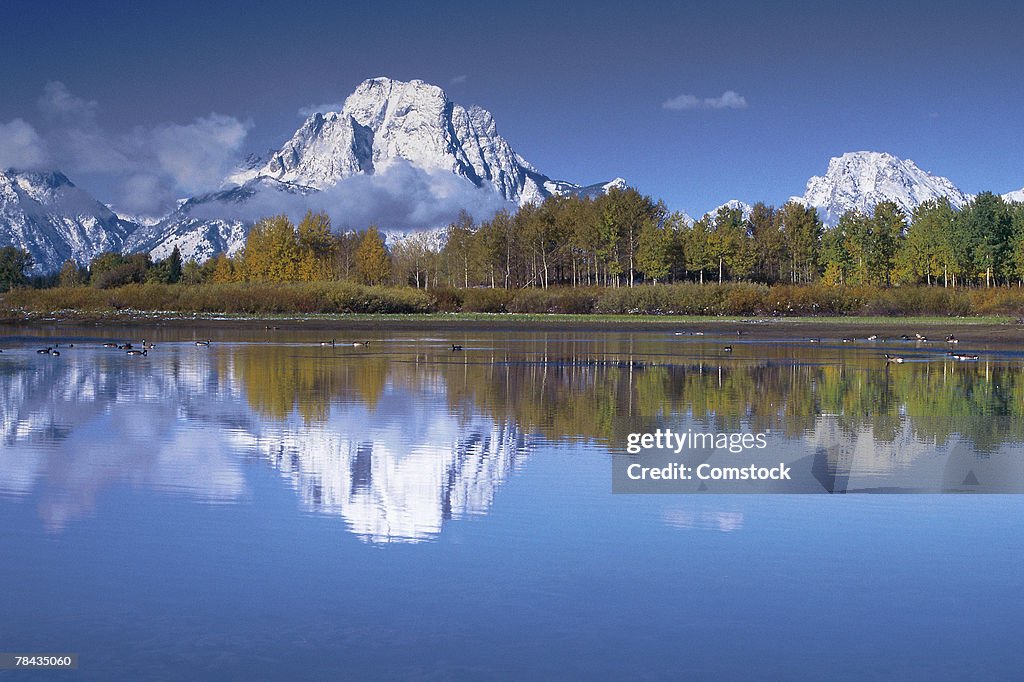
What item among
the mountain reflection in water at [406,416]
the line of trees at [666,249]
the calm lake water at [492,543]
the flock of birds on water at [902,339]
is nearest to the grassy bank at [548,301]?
Result: the line of trees at [666,249]

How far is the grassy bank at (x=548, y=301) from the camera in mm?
75062

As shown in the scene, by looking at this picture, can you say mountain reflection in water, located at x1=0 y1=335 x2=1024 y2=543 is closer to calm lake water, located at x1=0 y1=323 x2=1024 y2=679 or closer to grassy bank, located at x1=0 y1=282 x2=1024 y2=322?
calm lake water, located at x1=0 y1=323 x2=1024 y2=679

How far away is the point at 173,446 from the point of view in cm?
1508

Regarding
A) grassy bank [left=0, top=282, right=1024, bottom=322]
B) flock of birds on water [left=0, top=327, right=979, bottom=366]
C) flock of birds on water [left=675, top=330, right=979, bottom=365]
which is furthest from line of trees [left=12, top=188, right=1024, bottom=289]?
flock of birds on water [left=0, top=327, right=979, bottom=366]

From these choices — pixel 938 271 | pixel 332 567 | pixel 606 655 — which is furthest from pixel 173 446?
pixel 938 271

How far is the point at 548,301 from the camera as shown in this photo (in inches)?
3317

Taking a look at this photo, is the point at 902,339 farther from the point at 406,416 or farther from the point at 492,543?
the point at 492,543

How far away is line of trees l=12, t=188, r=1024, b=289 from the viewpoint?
92312 millimetres

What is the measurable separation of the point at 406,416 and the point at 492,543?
9.23 m

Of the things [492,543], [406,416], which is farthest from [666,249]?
[492,543]

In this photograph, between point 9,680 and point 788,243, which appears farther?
point 788,243

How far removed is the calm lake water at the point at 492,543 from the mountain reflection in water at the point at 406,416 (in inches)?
3.9

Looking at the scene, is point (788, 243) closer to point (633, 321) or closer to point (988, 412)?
point (633, 321)

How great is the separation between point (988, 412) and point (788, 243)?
88317 millimetres
